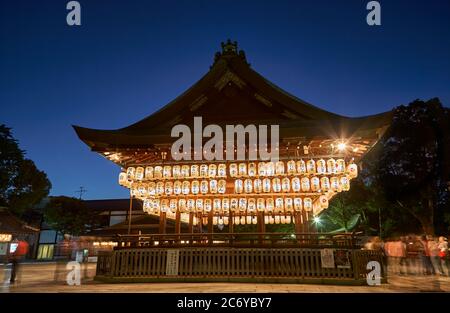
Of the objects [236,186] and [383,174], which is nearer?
[236,186]

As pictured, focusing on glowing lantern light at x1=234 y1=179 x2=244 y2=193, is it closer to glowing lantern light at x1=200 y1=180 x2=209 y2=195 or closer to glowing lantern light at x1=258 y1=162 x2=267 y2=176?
glowing lantern light at x1=258 y1=162 x2=267 y2=176

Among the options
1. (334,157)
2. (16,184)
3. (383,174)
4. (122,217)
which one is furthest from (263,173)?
(122,217)

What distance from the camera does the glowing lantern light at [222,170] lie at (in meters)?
12.7

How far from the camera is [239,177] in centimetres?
1271

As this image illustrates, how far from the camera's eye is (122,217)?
146ft

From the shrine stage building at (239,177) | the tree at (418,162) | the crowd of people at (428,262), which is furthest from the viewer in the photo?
the tree at (418,162)

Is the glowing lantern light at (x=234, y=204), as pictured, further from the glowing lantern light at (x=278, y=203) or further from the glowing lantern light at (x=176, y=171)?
the glowing lantern light at (x=176, y=171)

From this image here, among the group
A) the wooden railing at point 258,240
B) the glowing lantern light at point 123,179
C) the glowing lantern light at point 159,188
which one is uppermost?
the glowing lantern light at point 123,179

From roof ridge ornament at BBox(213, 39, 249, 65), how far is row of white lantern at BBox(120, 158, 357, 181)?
5.92 metres

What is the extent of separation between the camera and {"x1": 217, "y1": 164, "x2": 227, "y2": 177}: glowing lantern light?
41.8 feet

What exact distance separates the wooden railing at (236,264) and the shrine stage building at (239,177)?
1.4 inches

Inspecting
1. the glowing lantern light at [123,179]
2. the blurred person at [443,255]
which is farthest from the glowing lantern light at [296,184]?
the blurred person at [443,255]
